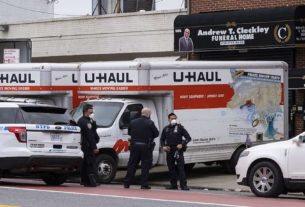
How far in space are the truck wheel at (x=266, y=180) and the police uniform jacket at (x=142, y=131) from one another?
2.60 meters

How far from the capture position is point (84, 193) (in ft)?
48.4

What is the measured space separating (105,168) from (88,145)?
5.19ft

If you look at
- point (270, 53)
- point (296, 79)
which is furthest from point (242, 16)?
point (296, 79)

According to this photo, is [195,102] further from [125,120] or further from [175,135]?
[175,135]

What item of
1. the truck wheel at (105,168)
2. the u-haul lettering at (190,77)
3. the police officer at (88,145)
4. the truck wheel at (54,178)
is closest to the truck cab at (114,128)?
the truck wheel at (105,168)

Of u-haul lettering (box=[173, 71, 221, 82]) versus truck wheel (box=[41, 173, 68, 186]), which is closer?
truck wheel (box=[41, 173, 68, 186])

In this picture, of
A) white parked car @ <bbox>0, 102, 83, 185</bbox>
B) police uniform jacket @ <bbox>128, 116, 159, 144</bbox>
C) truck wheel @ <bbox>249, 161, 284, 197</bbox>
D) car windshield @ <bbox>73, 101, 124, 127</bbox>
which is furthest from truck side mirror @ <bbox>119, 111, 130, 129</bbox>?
truck wheel @ <bbox>249, 161, 284, 197</bbox>

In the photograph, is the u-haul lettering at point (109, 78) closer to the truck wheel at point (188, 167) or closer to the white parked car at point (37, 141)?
the white parked car at point (37, 141)

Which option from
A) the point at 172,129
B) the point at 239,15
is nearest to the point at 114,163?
the point at 172,129

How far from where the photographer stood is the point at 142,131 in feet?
55.4

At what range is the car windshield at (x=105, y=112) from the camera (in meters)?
18.5

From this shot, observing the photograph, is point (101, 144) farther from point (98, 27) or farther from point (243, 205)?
point (98, 27)

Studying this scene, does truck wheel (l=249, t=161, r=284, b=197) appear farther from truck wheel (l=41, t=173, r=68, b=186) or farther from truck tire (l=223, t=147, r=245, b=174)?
truck tire (l=223, t=147, r=245, b=174)

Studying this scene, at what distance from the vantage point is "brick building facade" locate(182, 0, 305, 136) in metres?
23.6
